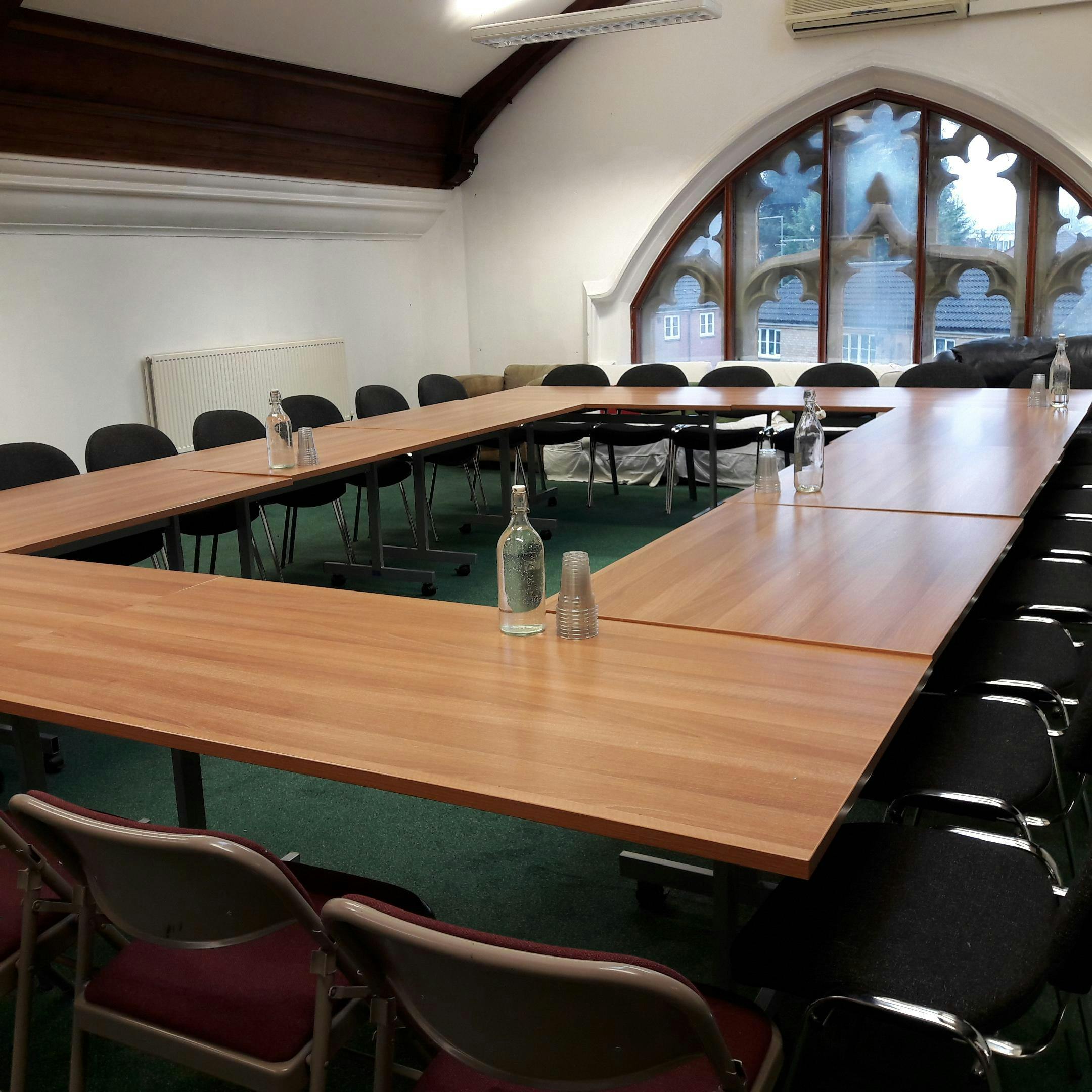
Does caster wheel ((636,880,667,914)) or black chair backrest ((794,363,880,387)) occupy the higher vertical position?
black chair backrest ((794,363,880,387))

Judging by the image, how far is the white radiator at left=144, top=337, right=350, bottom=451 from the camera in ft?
23.5

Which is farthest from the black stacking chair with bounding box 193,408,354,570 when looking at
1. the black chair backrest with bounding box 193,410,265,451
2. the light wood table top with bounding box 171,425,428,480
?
the light wood table top with bounding box 171,425,428,480

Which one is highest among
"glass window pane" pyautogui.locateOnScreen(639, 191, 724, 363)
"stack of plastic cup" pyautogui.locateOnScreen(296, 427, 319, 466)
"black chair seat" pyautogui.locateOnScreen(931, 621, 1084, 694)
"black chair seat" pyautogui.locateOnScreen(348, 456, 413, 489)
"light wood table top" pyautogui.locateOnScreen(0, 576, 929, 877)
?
"glass window pane" pyautogui.locateOnScreen(639, 191, 724, 363)

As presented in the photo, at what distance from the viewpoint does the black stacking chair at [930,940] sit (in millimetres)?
1465

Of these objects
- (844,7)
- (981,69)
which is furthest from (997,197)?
(844,7)

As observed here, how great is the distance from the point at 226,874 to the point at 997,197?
8.07 metres

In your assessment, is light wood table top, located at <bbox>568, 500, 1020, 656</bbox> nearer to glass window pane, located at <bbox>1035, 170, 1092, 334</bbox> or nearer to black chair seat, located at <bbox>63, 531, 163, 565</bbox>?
black chair seat, located at <bbox>63, 531, 163, 565</bbox>

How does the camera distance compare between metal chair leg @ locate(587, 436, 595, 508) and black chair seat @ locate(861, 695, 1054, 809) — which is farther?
metal chair leg @ locate(587, 436, 595, 508)

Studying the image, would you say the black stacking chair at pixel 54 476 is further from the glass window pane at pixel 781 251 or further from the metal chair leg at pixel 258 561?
the glass window pane at pixel 781 251

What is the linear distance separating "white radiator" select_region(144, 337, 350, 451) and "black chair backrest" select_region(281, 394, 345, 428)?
0.68 m

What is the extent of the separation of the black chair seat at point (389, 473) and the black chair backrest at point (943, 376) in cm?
312

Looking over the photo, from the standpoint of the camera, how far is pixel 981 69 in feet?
24.7

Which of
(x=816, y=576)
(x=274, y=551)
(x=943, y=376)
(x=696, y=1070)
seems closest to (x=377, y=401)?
(x=274, y=551)

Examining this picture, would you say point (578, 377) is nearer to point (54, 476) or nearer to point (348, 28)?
point (348, 28)
